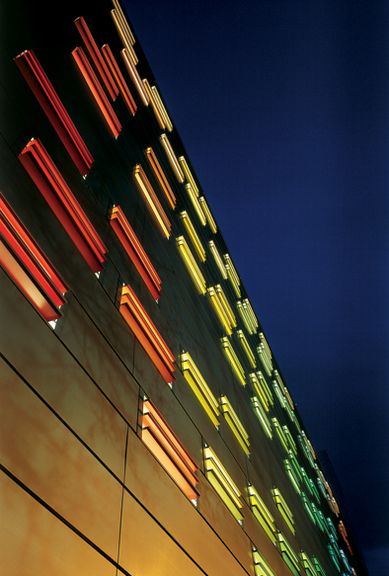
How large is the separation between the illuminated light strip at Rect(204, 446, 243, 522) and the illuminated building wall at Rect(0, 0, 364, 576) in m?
0.05

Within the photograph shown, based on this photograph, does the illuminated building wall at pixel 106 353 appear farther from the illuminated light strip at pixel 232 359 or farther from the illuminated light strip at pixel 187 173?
the illuminated light strip at pixel 187 173

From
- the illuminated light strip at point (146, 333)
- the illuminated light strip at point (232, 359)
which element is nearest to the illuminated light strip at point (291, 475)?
the illuminated light strip at point (232, 359)

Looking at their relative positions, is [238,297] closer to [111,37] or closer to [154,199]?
[154,199]

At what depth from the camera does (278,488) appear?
61.5 feet

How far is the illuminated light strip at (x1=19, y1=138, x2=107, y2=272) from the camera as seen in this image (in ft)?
26.8

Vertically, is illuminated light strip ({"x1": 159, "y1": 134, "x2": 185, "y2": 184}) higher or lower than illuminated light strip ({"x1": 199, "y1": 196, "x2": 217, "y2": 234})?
lower

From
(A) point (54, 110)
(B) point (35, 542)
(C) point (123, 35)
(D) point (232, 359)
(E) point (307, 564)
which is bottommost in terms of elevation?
(B) point (35, 542)

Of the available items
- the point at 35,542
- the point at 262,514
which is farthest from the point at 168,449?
the point at 262,514

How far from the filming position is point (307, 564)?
19.0m

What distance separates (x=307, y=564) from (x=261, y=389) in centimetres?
798

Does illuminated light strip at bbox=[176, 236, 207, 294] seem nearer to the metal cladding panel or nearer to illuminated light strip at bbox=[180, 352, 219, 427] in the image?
illuminated light strip at bbox=[180, 352, 219, 427]

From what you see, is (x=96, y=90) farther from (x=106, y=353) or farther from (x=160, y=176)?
(x=106, y=353)

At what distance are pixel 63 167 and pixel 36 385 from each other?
5389 millimetres

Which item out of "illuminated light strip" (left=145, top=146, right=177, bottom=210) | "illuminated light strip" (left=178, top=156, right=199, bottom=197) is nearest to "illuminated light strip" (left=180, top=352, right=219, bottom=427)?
"illuminated light strip" (left=145, top=146, right=177, bottom=210)
